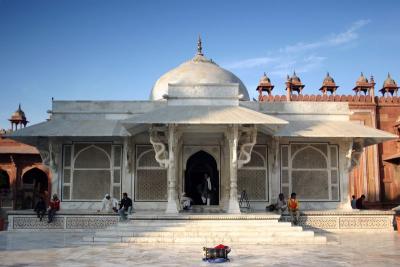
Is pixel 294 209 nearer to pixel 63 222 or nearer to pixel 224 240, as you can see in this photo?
pixel 224 240

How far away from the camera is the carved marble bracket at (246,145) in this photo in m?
13.6

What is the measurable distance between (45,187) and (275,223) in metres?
23.1

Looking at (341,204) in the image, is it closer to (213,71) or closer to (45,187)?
(213,71)

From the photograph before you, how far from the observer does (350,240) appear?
38.5ft

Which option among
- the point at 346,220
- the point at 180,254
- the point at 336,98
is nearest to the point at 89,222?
the point at 180,254

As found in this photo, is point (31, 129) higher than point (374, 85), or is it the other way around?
point (374, 85)

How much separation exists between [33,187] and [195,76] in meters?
15.0

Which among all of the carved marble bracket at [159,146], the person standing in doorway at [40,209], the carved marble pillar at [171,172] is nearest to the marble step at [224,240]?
the carved marble pillar at [171,172]

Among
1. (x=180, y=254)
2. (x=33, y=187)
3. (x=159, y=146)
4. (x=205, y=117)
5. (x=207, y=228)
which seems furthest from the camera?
(x=33, y=187)

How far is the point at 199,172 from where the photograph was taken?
652 inches

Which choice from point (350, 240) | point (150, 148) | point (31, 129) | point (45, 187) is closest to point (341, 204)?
point (350, 240)

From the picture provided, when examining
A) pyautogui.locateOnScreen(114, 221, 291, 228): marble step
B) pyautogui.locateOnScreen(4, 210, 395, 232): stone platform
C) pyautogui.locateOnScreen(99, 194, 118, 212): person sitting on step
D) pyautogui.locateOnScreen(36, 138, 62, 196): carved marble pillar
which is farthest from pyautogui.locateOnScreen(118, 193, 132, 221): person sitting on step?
pyautogui.locateOnScreen(36, 138, 62, 196): carved marble pillar

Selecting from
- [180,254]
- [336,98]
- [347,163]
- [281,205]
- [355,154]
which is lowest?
[180,254]

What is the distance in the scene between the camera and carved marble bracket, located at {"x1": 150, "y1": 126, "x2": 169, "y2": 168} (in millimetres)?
13398
